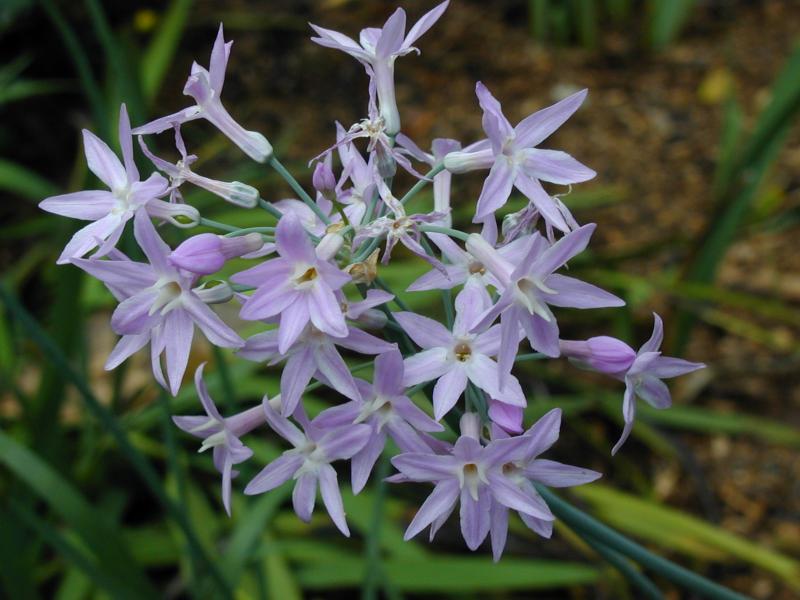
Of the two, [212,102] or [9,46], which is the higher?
[212,102]

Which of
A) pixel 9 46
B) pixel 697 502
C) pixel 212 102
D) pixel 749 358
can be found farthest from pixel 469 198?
pixel 212 102

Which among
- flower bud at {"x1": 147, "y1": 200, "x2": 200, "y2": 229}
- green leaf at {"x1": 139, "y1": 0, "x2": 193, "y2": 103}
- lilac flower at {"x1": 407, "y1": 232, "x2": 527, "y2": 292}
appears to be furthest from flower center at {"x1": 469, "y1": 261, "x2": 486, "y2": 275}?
green leaf at {"x1": 139, "y1": 0, "x2": 193, "y2": 103}

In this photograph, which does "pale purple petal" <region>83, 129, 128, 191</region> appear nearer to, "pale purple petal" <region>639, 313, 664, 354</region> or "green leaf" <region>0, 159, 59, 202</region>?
"pale purple petal" <region>639, 313, 664, 354</region>

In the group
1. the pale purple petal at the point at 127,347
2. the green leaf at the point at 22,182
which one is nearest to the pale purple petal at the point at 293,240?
the pale purple petal at the point at 127,347

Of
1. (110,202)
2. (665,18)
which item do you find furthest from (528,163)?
(665,18)

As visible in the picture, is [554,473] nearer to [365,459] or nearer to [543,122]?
[365,459]

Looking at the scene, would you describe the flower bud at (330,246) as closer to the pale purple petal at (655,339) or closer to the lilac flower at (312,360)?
the lilac flower at (312,360)

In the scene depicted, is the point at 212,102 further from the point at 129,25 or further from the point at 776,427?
the point at 129,25
